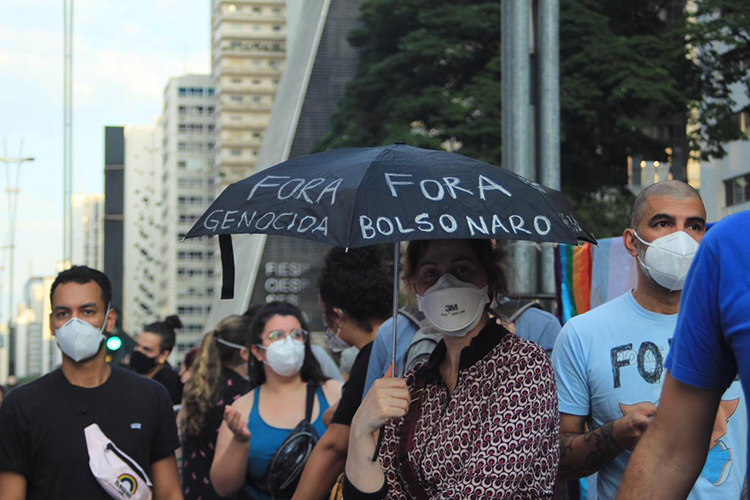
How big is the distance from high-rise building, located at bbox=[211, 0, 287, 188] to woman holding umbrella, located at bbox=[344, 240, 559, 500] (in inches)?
4306

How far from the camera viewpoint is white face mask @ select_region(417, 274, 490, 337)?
11.2ft

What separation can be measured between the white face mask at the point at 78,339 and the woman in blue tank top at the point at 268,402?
0.67 metres

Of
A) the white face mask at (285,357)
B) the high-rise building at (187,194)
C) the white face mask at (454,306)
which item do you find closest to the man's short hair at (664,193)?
the white face mask at (454,306)

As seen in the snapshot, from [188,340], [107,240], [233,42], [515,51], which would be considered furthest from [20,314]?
[515,51]

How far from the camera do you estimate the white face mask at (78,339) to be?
4766mm

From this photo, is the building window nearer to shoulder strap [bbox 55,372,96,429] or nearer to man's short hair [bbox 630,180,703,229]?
man's short hair [bbox 630,180,703,229]

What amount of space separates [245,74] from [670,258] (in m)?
113

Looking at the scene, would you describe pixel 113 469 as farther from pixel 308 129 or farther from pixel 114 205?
pixel 308 129

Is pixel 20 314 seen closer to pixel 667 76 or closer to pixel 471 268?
pixel 667 76

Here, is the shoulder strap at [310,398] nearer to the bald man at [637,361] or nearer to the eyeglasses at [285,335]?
the eyeglasses at [285,335]

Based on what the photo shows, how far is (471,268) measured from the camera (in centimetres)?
354

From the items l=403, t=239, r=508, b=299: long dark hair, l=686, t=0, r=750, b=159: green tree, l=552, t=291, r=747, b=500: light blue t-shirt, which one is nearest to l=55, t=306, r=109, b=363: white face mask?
l=403, t=239, r=508, b=299: long dark hair

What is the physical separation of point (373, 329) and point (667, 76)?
708 inches

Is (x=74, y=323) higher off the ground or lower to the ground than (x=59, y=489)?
higher
